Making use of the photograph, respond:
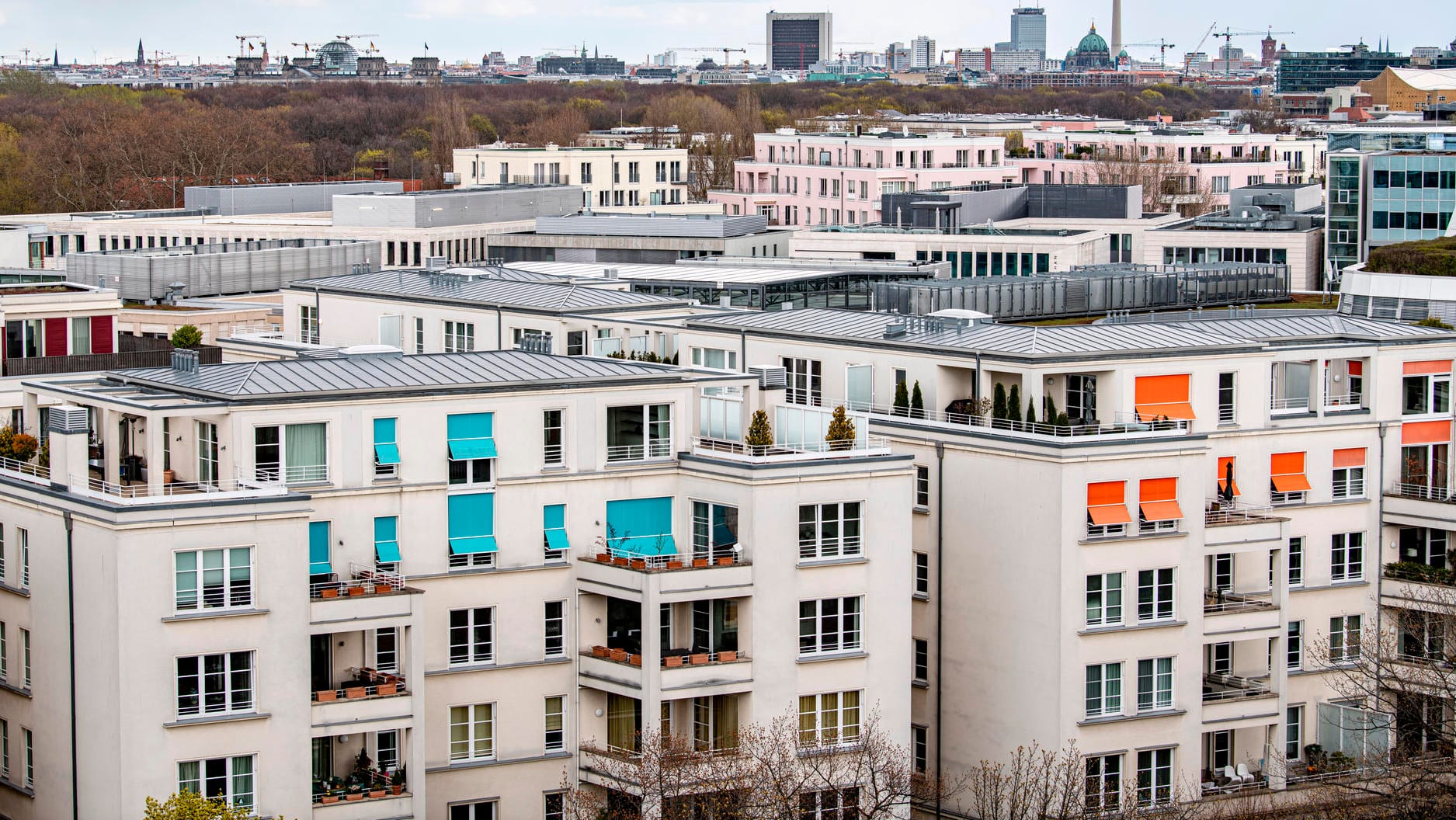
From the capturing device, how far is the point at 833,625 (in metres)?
55.2

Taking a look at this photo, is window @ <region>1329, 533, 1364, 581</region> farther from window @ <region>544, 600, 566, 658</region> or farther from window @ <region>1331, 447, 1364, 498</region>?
window @ <region>544, 600, 566, 658</region>

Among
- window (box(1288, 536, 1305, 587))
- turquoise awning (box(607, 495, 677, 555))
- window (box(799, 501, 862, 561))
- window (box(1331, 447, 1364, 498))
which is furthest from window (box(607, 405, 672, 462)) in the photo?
window (box(1331, 447, 1364, 498))

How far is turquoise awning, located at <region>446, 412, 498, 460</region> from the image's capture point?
2136 inches

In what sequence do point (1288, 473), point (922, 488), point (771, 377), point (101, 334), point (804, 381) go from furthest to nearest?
point (101, 334) → point (804, 381) → point (1288, 473) → point (771, 377) → point (922, 488)

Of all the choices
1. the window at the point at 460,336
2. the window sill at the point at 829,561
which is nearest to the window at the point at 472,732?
the window sill at the point at 829,561

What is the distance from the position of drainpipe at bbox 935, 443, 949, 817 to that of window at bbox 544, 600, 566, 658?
10279mm

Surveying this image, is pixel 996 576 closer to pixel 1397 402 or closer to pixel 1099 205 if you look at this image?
pixel 1397 402

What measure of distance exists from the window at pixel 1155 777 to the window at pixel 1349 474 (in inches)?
453

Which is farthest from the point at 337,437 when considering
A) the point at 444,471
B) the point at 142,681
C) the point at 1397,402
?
the point at 1397,402

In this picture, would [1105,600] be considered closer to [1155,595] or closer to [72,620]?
[1155,595]

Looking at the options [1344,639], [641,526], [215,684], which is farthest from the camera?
[1344,639]

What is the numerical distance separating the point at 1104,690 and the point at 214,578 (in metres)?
21.8

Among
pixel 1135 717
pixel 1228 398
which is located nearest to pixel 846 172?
pixel 1228 398

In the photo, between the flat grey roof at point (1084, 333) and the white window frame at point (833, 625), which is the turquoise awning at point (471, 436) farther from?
the flat grey roof at point (1084, 333)
